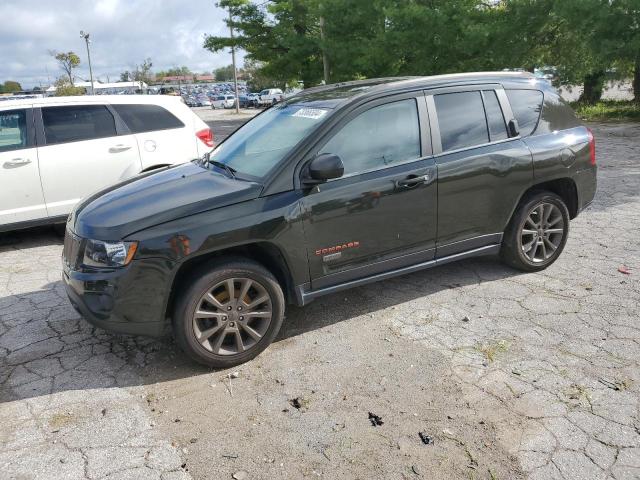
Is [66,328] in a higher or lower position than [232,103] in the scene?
lower

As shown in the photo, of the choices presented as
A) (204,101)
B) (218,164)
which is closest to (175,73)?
(204,101)

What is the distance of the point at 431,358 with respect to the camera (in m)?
3.70

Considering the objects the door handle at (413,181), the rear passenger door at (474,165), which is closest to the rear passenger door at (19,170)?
the door handle at (413,181)

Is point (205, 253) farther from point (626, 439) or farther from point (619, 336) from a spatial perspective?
point (619, 336)

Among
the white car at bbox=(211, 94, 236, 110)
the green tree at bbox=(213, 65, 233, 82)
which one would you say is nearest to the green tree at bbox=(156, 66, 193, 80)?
the green tree at bbox=(213, 65, 233, 82)

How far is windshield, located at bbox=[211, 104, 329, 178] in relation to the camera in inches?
157

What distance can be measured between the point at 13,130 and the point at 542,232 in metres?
5.89

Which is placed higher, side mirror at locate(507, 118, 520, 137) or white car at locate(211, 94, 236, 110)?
white car at locate(211, 94, 236, 110)

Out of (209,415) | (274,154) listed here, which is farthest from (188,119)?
(209,415)

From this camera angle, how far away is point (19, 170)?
6234 millimetres

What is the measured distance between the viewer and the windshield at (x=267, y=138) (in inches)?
157

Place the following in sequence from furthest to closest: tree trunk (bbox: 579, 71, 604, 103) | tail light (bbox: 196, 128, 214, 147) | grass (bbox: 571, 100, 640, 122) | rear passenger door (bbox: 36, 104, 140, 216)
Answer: tree trunk (bbox: 579, 71, 604, 103)
grass (bbox: 571, 100, 640, 122)
tail light (bbox: 196, 128, 214, 147)
rear passenger door (bbox: 36, 104, 140, 216)

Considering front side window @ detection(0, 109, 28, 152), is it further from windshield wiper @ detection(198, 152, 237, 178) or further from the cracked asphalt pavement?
windshield wiper @ detection(198, 152, 237, 178)

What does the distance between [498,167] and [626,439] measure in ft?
7.74
